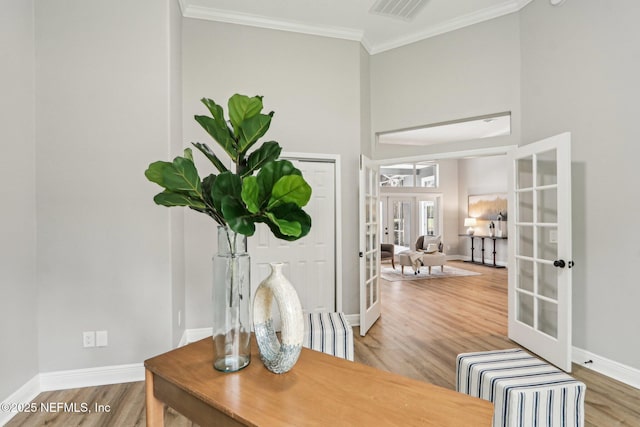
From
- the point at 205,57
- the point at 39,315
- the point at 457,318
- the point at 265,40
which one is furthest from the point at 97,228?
the point at 457,318

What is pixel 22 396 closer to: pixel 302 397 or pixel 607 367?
pixel 302 397

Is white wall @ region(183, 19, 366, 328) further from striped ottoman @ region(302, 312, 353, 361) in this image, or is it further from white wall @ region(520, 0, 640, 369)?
white wall @ region(520, 0, 640, 369)

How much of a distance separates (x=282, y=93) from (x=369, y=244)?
197 cm

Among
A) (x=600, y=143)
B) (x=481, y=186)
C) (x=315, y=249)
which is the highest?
(x=481, y=186)

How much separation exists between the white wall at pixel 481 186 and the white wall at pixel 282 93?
20.1 feet

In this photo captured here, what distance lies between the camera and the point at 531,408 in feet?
5.30

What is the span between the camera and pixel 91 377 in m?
2.57

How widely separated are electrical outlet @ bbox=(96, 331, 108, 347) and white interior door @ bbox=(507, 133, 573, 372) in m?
3.66

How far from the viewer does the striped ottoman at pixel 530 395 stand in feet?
5.29

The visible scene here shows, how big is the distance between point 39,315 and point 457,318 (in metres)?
4.29

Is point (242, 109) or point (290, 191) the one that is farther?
point (242, 109)

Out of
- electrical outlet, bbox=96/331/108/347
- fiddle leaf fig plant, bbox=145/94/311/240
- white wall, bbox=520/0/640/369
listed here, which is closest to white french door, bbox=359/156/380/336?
white wall, bbox=520/0/640/369

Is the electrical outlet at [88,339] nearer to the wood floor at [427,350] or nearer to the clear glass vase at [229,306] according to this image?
the wood floor at [427,350]

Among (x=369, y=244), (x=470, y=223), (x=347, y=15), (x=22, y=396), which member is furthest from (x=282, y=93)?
(x=470, y=223)
